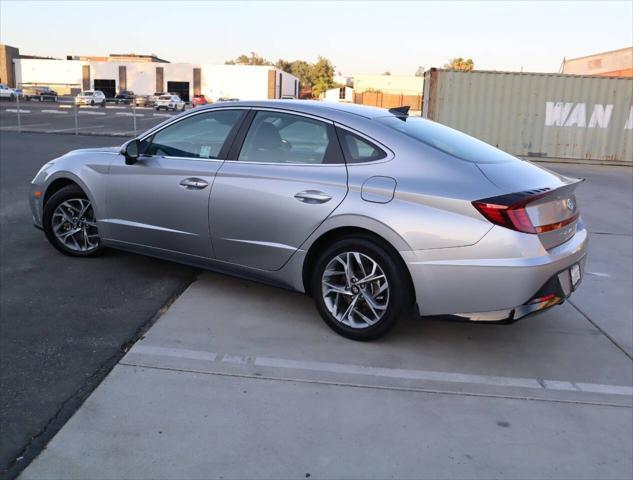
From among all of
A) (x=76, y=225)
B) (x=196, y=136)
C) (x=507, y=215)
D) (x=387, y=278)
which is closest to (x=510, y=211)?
(x=507, y=215)

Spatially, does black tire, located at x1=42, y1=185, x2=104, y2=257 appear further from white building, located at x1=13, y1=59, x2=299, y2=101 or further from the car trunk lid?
white building, located at x1=13, y1=59, x2=299, y2=101

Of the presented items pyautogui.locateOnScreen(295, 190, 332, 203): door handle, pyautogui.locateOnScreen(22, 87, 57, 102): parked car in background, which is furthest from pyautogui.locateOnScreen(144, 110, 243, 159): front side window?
pyautogui.locateOnScreen(22, 87, 57, 102): parked car in background

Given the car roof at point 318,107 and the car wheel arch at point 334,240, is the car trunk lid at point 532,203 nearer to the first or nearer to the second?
the car wheel arch at point 334,240

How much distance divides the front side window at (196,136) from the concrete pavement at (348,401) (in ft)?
3.96

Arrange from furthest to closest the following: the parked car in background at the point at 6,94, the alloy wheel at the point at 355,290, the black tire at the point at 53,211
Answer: the parked car in background at the point at 6,94 < the black tire at the point at 53,211 < the alloy wheel at the point at 355,290

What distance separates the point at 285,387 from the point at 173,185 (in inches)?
85.3

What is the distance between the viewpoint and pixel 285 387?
3572mm

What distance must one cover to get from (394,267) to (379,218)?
34cm

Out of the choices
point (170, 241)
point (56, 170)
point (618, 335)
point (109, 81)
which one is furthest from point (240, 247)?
point (109, 81)

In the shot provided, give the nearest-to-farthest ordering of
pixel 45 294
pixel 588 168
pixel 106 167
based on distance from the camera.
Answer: pixel 45 294, pixel 106 167, pixel 588 168

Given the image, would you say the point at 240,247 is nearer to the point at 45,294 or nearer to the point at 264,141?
the point at 264,141

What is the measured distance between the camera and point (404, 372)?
12.6ft

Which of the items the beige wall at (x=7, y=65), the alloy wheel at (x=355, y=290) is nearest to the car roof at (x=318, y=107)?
the alloy wheel at (x=355, y=290)

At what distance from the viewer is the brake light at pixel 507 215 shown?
3.67 meters
